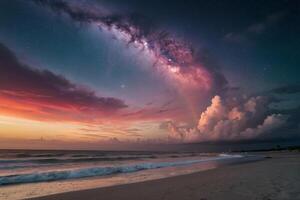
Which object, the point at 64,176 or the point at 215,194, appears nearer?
the point at 215,194

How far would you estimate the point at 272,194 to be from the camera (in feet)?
38.0

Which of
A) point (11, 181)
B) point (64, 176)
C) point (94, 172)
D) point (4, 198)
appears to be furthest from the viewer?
point (94, 172)

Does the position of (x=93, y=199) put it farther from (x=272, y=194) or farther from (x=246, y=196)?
(x=272, y=194)

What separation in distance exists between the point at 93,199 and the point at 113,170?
17130 mm

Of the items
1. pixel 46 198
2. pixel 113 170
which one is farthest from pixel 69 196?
pixel 113 170

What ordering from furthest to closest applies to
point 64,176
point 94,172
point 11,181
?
point 94,172 → point 64,176 → point 11,181

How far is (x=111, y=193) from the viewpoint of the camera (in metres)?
13.4

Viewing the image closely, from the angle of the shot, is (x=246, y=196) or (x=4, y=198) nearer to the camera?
(x=246, y=196)

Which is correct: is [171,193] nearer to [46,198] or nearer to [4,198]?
[46,198]

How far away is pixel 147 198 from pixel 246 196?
403cm

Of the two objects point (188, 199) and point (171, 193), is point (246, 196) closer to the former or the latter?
point (188, 199)

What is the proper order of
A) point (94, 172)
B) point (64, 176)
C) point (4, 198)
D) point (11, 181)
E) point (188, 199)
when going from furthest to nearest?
point (94, 172)
point (64, 176)
point (11, 181)
point (4, 198)
point (188, 199)

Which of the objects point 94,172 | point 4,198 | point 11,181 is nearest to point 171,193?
point 4,198

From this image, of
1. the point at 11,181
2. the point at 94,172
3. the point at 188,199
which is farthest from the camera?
the point at 94,172
